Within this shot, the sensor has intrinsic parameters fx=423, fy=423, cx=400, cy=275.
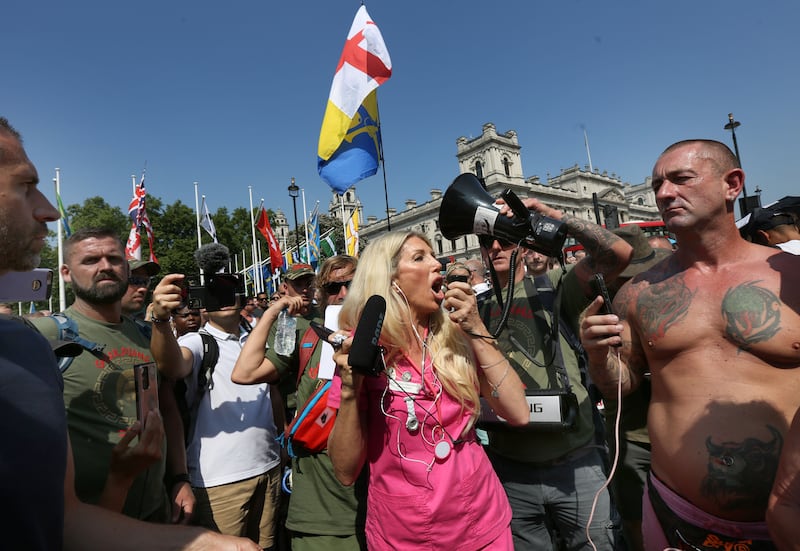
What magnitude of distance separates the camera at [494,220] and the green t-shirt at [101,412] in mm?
2134

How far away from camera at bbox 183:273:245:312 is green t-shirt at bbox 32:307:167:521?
56cm

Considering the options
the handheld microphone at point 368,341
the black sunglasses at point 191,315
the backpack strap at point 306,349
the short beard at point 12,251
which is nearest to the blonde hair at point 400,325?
the handheld microphone at point 368,341

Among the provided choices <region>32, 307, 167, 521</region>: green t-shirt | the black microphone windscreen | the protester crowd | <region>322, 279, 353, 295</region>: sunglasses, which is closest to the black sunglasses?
the black microphone windscreen

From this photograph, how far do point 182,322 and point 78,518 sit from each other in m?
4.65

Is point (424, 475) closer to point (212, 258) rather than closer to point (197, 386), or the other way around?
point (197, 386)

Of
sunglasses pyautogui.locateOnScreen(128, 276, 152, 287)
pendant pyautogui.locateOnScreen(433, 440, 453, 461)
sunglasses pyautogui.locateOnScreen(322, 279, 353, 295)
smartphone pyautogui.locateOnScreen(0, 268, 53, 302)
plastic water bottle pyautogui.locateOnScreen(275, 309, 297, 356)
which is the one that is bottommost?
pendant pyautogui.locateOnScreen(433, 440, 453, 461)

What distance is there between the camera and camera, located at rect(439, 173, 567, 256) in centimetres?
226

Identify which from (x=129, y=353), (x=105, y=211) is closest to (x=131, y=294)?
(x=129, y=353)

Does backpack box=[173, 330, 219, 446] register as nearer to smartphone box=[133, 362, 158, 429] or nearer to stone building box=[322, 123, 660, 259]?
smartphone box=[133, 362, 158, 429]

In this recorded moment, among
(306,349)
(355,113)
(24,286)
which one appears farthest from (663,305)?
(355,113)

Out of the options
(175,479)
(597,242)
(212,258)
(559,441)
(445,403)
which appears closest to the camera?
(445,403)

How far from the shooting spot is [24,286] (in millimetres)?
1871

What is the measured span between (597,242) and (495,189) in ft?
198

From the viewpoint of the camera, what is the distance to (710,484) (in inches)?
75.3
